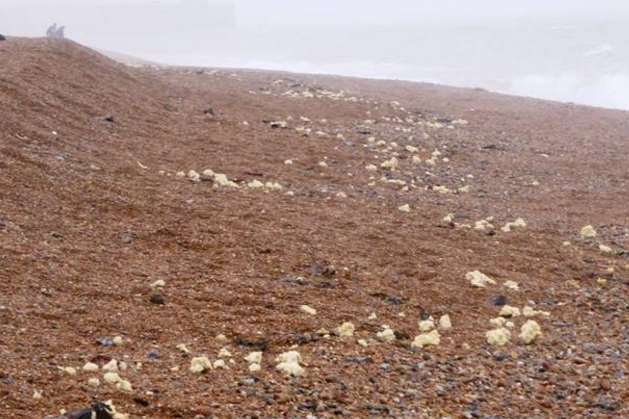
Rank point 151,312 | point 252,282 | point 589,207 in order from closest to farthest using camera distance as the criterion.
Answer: point 151,312 → point 252,282 → point 589,207

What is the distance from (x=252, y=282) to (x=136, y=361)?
2.11m

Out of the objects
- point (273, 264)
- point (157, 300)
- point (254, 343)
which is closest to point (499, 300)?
point (273, 264)

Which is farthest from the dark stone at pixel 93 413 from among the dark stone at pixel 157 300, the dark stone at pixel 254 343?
the dark stone at pixel 157 300

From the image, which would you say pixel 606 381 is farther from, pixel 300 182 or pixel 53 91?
pixel 53 91

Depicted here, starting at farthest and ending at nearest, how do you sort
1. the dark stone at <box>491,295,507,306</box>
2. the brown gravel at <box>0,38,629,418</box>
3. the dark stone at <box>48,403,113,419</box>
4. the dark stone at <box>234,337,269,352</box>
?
the dark stone at <box>491,295,507,306</box>
the dark stone at <box>234,337,269,352</box>
the brown gravel at <box>0,38,629,418</box>
the dark stone at <box>48,403,113,419</box>

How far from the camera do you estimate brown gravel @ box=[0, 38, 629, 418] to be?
5609mm

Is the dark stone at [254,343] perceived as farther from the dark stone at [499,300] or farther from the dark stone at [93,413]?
the dark stone at [499,300]

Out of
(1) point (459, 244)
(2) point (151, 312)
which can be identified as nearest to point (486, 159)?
(1) point (459, 244)

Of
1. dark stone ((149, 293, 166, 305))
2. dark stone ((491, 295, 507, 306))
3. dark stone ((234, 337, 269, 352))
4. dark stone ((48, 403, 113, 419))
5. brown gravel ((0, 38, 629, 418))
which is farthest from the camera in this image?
dark stone ((491, 295, 507, 306))

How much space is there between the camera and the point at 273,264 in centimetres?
820

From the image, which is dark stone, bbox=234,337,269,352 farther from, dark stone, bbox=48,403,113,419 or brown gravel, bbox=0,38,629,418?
dark stone, bbox=48,403,113,419

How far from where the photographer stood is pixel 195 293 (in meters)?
7.20

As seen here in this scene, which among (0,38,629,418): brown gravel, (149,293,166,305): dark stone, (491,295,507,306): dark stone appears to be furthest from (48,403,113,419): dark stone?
(491,295,507,306): dark stone

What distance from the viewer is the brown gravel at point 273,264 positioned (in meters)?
5.61
